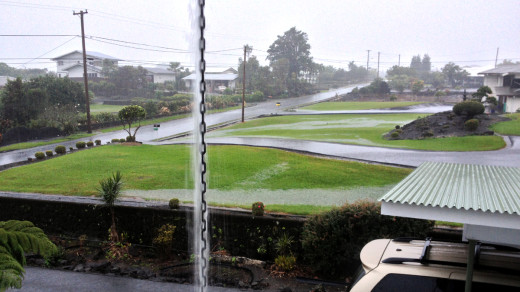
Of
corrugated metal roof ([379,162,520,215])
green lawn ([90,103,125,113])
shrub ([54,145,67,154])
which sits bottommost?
shrub ([54,145,67,154])

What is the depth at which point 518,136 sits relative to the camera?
29.1 feet

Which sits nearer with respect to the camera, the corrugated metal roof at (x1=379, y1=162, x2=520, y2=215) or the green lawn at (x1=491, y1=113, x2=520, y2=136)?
the corrugated metal roof at (x1=379, y1=162, x2=520, y2=215)

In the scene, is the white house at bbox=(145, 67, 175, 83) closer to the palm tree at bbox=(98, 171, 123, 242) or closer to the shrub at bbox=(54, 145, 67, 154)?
the shrub at bbox=(54, 145, 67, 154)

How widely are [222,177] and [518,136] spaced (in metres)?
6.43

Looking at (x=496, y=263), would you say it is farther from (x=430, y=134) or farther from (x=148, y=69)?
(x=148, y=69)

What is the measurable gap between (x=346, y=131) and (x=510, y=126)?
3.60m

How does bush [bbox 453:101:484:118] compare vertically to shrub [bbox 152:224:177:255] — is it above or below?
above

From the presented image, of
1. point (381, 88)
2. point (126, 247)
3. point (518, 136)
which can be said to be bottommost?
point (126, 247)

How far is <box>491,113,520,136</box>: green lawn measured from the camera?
896 cm

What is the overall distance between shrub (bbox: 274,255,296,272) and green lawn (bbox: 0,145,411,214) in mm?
1700

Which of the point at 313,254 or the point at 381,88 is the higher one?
the point at 381,88

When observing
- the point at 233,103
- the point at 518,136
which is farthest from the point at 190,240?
the point at 518,136

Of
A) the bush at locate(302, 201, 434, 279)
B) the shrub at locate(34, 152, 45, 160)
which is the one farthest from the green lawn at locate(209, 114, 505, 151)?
the bush at locate(302, 201, 434, 279)

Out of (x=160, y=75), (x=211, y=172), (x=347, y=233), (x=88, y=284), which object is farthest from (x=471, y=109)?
(x=88, y=284)
